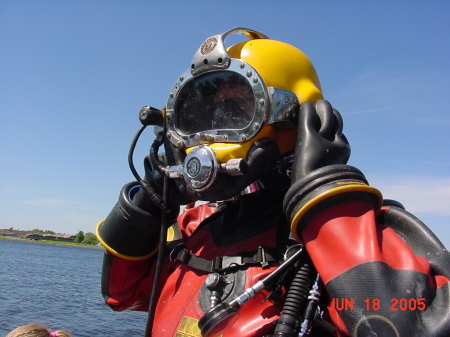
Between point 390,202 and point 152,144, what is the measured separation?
98cm

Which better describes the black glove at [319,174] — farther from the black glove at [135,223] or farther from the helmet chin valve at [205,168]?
the black glove at [135,223]

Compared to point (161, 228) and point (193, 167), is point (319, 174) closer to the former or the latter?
point (193, 167)

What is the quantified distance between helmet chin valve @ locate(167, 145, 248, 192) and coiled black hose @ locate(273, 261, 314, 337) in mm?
387

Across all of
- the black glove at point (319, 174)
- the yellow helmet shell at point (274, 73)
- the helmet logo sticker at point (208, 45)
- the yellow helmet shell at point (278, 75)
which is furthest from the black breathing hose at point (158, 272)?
the black glove at point (319, 174)

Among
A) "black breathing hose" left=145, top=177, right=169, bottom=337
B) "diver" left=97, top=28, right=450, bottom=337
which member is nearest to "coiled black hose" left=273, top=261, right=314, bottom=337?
"diver" left=97, top=28, right=450, bottom=337

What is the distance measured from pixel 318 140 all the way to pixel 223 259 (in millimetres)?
599

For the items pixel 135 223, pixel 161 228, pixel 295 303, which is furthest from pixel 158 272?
pixel 295 303

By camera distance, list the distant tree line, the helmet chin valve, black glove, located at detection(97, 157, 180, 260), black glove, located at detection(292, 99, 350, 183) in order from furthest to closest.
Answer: the distant tree line, black glove, located at detection(97, 157, 180, 260), the helmet chin valve, black glove, located at detection(292, 99, 350, 183)

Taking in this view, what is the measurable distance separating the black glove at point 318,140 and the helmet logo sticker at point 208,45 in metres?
0.44

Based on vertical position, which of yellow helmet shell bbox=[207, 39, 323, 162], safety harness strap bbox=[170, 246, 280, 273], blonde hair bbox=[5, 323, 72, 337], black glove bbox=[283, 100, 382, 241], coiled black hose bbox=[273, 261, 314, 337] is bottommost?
blonde hair bbox=[5, 323, 72, 337]

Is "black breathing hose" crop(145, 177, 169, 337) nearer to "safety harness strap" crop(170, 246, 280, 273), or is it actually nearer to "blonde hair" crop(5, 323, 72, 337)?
"safety harness strap" crop(170, 246, 280, 273)

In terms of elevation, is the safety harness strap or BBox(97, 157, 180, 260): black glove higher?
BBox(97, 157, 180, 260): black glove

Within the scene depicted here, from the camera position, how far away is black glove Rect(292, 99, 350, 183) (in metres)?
1.47

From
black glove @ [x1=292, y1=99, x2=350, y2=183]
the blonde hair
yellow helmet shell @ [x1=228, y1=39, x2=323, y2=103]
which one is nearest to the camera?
black glove @ [x1=292, y1=99, x2=350, y2=183]
